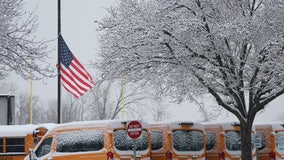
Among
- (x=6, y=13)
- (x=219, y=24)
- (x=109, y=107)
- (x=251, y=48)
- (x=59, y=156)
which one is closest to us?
(x=6, y=13)

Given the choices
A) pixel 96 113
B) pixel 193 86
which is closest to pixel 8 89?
pixel 96 113

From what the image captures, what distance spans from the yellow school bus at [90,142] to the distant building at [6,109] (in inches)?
458

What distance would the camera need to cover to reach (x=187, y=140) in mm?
21328

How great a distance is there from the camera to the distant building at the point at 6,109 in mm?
30312

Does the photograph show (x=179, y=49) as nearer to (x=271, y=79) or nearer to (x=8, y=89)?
(x=271, y=79)

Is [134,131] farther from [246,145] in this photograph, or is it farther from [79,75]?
[79,75]

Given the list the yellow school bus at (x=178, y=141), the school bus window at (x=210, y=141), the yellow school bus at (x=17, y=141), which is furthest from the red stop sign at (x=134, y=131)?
the yellow school bus at (x=17, y=141)

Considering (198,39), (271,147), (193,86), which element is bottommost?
(271,147)

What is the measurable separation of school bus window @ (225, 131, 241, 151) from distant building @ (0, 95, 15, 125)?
36.6 feet

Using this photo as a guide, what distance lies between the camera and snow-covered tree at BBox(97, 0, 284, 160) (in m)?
22.2

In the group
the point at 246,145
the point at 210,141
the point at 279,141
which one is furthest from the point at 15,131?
the point at 279,141

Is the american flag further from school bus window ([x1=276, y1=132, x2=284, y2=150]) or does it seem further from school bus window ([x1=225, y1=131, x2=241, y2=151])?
school bus window ([x1=276, y1=132, x2=284, y2=150])

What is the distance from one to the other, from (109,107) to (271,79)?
169 feet

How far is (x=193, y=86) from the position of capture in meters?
24.5
